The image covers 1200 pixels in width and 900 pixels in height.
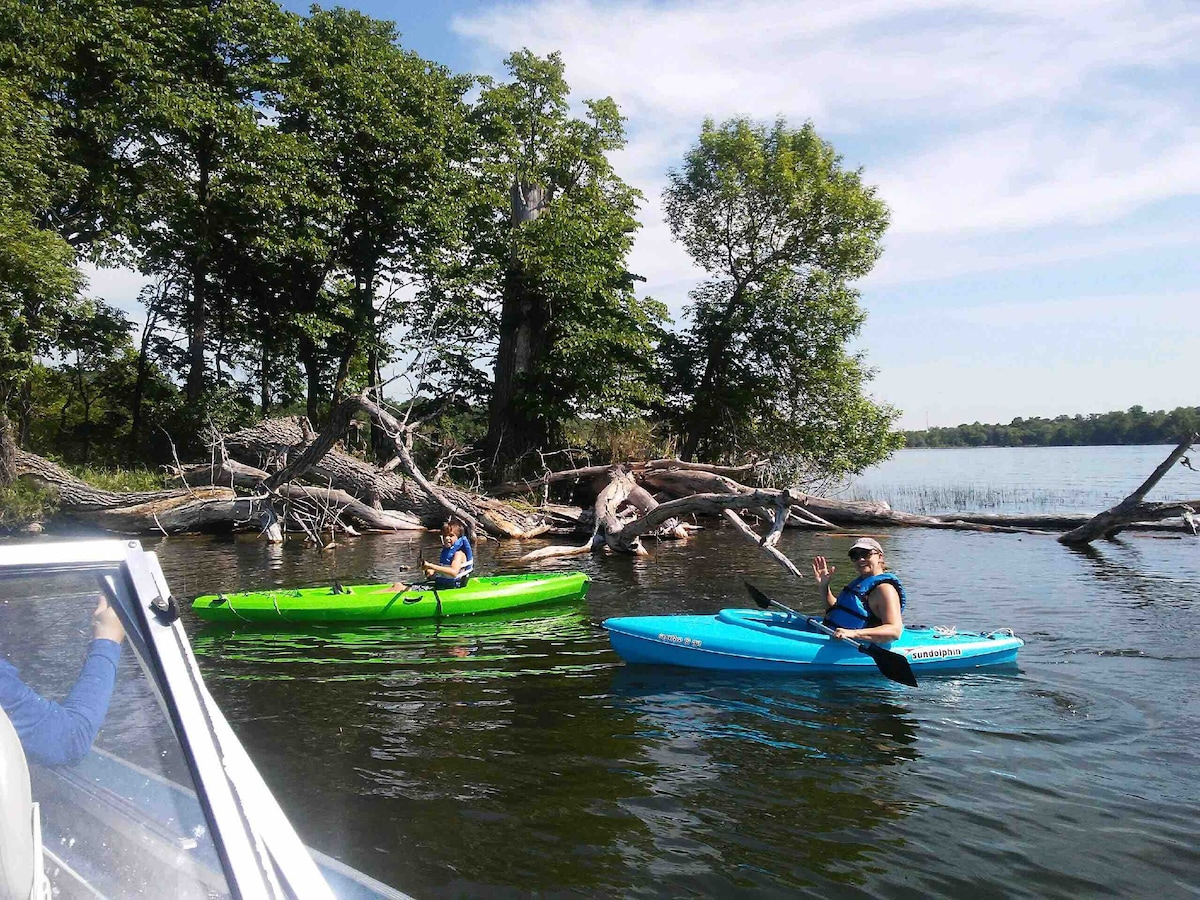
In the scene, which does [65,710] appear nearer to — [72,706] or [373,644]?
[72,706]

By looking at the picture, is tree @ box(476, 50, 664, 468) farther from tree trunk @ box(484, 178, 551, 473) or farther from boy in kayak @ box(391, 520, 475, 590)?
boy in kayak @ box(391, 520, 475, 590)

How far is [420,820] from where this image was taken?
4945 millimetres

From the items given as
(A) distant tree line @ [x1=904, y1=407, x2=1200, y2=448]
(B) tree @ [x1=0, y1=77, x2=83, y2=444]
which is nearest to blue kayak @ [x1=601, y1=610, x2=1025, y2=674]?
(B) tree @ [x1=0, y1=77, x2=83, y2=444]

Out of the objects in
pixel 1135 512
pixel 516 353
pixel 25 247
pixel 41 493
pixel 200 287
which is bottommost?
pixel 41 493

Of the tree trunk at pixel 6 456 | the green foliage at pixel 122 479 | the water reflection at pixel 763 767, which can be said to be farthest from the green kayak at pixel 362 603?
the green foliage at pixel 122 479

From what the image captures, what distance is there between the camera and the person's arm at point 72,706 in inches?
80.7

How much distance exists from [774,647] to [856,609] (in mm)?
848

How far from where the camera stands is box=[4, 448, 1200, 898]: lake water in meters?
4.46

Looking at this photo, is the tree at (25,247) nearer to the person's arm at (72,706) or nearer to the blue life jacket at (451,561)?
the blue life jacket at (451,561)

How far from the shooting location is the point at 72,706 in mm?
2154

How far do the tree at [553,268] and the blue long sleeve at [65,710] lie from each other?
18.8 metres

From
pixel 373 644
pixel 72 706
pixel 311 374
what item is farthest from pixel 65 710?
pixel 311 374

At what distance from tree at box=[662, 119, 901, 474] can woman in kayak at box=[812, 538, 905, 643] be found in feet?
49.9

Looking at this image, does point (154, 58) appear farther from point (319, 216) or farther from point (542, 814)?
point (542, 814)
